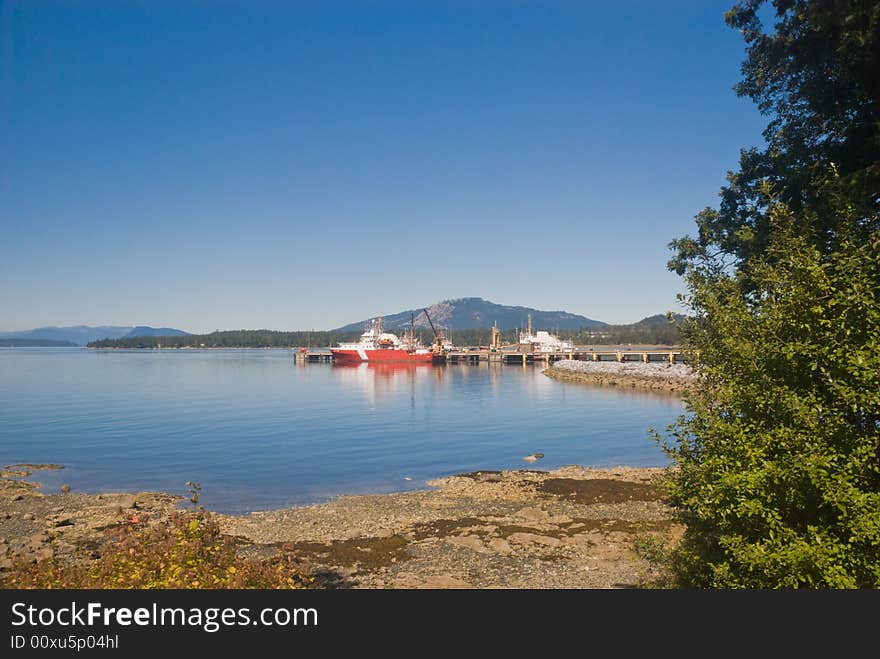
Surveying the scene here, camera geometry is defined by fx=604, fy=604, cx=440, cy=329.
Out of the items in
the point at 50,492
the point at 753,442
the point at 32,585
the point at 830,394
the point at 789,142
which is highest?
the point at 789,142

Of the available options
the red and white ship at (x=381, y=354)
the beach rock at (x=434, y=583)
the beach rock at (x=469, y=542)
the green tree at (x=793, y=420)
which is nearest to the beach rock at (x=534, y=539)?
the beach rock at (x=469, y=542)

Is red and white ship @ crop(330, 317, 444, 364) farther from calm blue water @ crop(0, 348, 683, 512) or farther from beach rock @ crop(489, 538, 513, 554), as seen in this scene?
beach rock @ crop(489, 538, 513, 554)

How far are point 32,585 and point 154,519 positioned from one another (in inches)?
694

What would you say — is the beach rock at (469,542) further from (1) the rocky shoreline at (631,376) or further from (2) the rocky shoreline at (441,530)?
(1) the rocky shoreline at (631,376)

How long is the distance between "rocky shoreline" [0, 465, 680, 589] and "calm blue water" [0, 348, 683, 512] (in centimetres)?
361

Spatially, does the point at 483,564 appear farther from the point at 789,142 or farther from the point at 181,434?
the point at 181,434

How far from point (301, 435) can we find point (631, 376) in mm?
72829

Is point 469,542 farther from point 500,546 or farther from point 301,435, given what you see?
point 301,435

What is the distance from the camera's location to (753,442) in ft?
25.4

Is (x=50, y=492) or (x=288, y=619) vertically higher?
(x=288, y=619)

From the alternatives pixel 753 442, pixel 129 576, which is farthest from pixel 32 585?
pixel 753 442

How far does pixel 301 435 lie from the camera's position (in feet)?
167

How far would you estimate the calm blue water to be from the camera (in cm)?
3431

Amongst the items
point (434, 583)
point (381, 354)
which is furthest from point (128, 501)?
point (381, 354)
